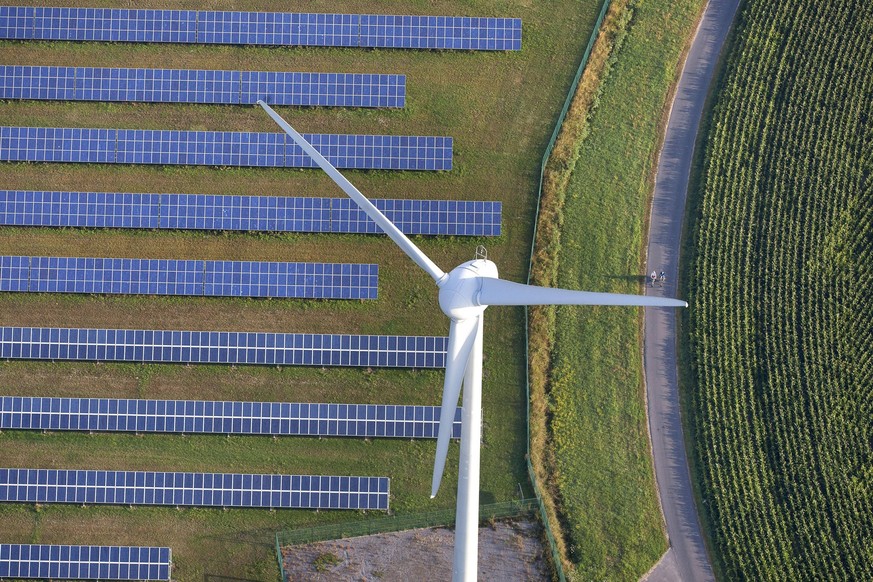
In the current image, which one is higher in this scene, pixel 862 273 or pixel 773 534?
pixel 862 273

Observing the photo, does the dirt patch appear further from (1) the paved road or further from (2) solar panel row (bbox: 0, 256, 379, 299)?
(2) solar panel row (bbox: 0, 256, 379, 299)

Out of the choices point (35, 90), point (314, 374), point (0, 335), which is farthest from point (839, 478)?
point (35, 90)

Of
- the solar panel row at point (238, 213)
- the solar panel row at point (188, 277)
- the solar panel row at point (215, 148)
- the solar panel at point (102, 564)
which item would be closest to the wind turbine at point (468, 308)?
the solar panel row at point (238, 213)

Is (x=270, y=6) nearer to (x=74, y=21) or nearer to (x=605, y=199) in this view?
(x=74, y=21)

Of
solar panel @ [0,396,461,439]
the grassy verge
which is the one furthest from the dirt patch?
solar panel @ [0,396,461,439]

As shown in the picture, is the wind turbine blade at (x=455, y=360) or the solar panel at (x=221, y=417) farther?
the solar panel at (x=221, y=417)

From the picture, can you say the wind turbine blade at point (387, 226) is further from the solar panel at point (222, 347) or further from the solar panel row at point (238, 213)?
the solar panel at point (222, 347)
